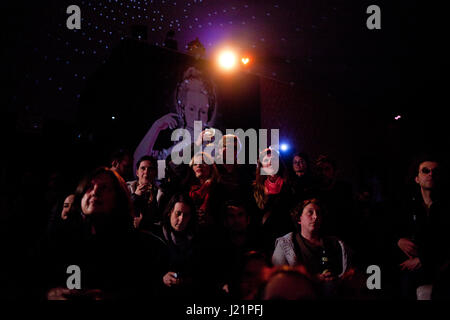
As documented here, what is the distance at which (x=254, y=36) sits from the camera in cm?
518

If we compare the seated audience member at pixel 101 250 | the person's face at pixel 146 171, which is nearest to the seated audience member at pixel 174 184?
the person's face at pixel 146 171

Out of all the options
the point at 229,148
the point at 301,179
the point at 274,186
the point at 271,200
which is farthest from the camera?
the point at 301,179

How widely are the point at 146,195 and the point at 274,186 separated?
1347mm

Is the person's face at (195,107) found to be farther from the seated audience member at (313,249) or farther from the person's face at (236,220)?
the seated audience member at (313,249)

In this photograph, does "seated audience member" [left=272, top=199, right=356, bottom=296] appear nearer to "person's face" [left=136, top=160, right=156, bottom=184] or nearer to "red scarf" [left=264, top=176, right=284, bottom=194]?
"red scarf" [left=264, top=176, right=284, bottom=194]

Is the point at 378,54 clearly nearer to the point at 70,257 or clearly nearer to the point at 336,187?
the point at 336,187

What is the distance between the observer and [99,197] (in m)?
2.14

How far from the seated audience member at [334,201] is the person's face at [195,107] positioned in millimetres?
2525

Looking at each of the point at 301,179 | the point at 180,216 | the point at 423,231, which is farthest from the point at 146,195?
the point at 423,231

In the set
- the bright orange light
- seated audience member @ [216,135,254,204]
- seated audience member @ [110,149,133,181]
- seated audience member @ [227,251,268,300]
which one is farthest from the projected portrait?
seated audience member @ [227,251,268,300]

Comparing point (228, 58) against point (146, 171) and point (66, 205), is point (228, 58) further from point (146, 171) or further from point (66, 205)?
point (66, 205)

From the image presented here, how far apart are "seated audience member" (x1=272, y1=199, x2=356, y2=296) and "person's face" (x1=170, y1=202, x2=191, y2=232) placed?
82 cm

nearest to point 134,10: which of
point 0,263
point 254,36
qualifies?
point 254,36

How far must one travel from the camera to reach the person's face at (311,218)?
2.79 meters
